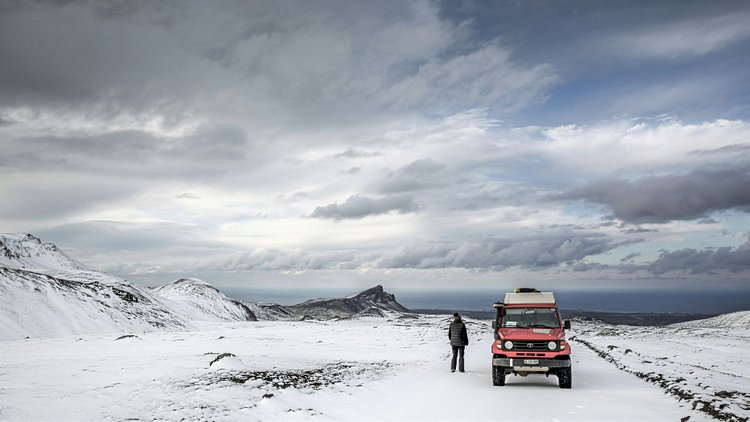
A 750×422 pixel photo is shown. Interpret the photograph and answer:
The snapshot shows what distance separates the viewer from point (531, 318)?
770 inches

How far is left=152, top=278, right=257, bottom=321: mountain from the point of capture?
12481cm

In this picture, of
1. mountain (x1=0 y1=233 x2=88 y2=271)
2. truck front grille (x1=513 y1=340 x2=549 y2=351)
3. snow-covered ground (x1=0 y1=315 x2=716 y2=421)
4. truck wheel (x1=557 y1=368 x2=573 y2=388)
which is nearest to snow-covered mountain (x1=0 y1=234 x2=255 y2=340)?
mountain (x1=0 y1=233 x2=88 y2=271)

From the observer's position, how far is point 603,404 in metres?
15.0

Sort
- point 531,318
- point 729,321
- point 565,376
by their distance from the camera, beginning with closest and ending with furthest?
point 565,376 < point 531,318 < point 729,321

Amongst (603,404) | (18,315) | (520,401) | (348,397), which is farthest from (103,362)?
(18,315)

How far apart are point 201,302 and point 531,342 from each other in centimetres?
13562

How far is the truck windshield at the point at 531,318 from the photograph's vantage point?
1923 centimetres

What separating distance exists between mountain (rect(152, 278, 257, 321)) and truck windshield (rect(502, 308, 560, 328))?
109835mm

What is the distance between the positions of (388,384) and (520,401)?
5.27 meters

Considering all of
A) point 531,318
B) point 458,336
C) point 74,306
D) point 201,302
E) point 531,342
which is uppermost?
point 531,318

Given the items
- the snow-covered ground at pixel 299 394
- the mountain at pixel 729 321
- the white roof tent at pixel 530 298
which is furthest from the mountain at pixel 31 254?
the mountain at pixel 729 321

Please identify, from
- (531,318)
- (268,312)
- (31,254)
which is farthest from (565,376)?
(268,312)

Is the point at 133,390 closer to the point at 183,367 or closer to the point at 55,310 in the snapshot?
the point at 183,367

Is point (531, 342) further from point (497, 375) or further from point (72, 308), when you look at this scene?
point (72, 308)
